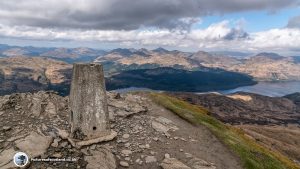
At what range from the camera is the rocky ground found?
84.2ft

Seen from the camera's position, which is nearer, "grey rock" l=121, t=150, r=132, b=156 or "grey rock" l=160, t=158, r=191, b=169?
"grey rock" l=160, t=158, r=191, b=169

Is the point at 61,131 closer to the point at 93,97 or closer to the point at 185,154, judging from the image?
the point at 93,97

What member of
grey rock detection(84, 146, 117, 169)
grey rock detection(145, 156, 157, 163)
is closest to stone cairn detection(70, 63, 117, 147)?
grey rock detection(84, 146, 117, 169)

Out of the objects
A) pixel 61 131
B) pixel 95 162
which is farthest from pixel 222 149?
pixel 61 131

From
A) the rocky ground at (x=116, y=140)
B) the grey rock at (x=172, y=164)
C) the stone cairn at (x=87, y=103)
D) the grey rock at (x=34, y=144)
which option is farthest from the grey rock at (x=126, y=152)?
the grey rock at (x=34, y=144)

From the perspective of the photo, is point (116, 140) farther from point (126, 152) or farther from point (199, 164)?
point (199, 164)

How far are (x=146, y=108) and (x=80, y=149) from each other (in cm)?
1657

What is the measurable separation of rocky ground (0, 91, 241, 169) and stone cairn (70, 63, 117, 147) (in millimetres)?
1094

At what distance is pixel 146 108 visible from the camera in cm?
4188

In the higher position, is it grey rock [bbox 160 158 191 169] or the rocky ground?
the rocky ground

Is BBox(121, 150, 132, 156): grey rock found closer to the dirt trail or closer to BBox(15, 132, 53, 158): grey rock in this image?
the dirt trail

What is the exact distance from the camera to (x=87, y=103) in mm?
26703

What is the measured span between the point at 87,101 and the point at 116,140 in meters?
5.29

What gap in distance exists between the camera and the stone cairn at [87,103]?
1044 inches
